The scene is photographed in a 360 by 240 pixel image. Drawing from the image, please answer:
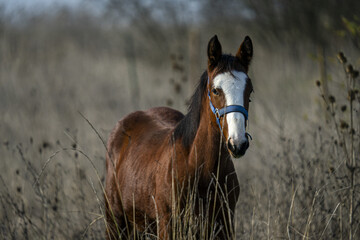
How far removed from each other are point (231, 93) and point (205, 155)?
52 cm

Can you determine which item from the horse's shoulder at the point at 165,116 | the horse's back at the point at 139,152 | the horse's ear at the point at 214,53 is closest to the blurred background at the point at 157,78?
the horse's back at the point at 139,152

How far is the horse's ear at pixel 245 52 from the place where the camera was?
9.81 ft

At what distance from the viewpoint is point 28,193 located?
19.4 ft

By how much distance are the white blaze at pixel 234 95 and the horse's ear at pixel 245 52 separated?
25 centimetres

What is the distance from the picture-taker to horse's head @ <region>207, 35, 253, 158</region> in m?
2.52

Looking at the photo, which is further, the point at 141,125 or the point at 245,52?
the point at 141,125

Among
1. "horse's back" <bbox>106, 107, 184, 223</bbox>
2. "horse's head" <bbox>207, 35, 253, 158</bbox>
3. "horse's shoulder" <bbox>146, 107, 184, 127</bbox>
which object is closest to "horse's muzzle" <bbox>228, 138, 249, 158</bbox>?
"horse's head" <bbox>207, 35, 253, 158</bbox>

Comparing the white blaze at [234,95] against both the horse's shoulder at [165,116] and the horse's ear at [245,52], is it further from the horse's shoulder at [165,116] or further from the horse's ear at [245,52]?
the horse's shoulder at [165,116]

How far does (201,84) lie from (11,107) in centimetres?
791

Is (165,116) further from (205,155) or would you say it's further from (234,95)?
(234,95)

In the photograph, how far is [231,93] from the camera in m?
2.67

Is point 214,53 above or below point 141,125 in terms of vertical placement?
above

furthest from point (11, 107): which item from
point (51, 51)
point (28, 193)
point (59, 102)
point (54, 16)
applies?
point (54, 16)

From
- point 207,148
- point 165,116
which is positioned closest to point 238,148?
point 207,148
